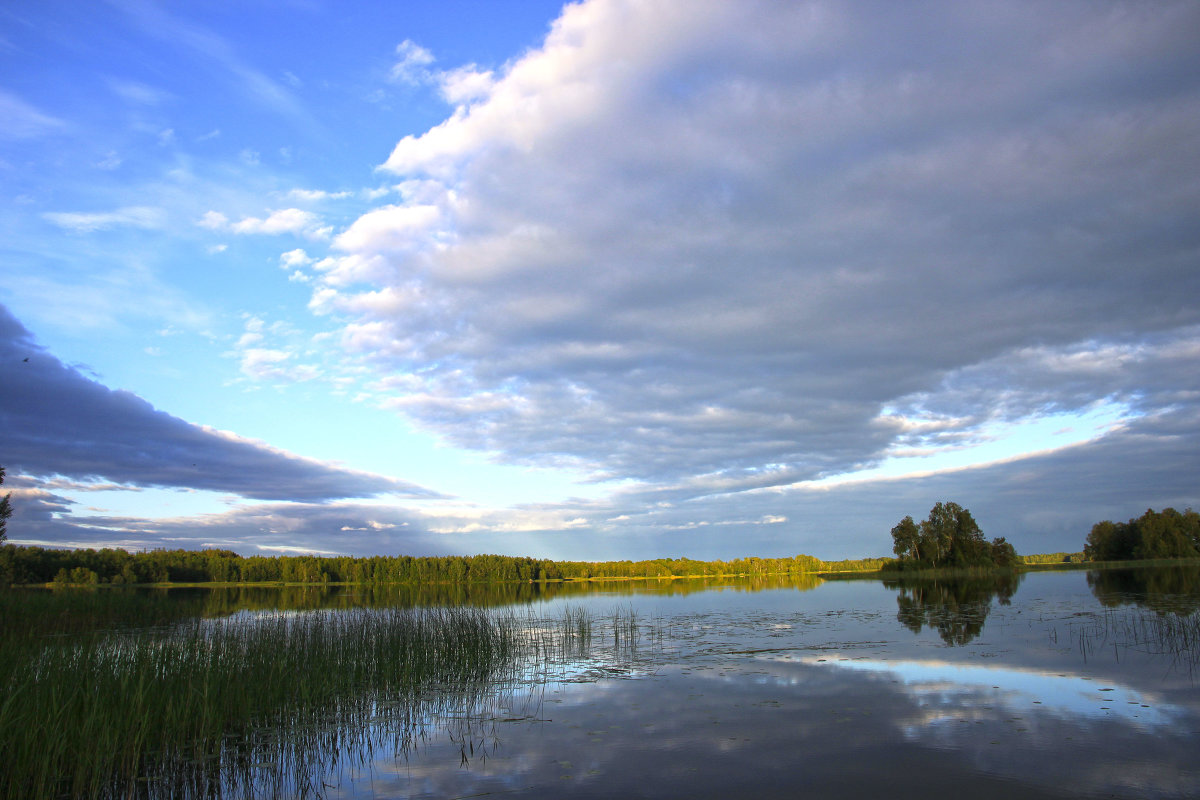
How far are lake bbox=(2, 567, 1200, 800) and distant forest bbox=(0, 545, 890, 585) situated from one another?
7524cm

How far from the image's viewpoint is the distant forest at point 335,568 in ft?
278

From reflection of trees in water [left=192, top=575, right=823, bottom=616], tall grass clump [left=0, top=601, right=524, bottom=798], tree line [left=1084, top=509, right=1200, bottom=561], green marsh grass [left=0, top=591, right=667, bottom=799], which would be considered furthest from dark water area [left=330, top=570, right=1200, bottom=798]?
tree line [left=1084, top=509, right=1200, bottom=561]

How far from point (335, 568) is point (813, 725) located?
5698 inches

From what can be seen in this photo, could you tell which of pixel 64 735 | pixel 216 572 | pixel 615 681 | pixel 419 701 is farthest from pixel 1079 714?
pixel 216 572

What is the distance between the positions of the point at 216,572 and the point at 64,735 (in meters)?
147

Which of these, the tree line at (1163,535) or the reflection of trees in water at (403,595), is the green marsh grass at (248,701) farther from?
→ the tree line at (1163,535)

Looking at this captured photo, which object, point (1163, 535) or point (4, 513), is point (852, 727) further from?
point (1163, 535)

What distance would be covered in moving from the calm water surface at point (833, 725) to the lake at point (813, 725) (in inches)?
1.8

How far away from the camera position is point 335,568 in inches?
5472

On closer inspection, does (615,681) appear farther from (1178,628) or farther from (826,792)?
(1178,628)

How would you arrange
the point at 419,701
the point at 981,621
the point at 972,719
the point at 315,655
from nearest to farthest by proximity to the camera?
the point at 972,719 → the point at 419,701 → the point at 315,655 → the point at 981,621

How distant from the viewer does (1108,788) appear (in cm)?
829

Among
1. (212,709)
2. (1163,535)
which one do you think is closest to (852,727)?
(212,709)

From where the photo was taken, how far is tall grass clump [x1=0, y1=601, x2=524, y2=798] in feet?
27.6
